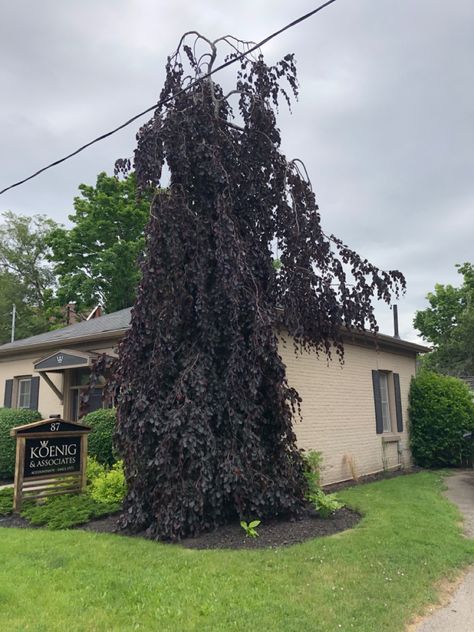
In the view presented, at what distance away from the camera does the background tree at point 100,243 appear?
2527cm

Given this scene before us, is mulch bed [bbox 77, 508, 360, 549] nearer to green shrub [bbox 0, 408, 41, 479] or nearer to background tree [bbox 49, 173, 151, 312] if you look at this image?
green shrub [bbox 0, 408, 41, 479]

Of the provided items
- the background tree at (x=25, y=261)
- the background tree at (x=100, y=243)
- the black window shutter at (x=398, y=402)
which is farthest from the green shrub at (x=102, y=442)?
the background tree at (x=25, y=261)

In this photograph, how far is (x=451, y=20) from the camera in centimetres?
622

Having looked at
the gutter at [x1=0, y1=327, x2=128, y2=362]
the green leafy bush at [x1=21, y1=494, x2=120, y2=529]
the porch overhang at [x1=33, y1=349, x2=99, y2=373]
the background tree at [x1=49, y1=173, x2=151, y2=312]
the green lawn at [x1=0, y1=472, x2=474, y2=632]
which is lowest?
the green lawn at [x1=0, y1=472, x2=474, y2=632]

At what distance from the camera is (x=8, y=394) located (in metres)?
14.1

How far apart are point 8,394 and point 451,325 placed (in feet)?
108

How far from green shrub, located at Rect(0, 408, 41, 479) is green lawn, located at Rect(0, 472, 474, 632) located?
18.2 feet

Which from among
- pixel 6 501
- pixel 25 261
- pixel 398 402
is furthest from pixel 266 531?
pixel 25 261

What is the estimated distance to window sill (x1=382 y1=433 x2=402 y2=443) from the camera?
12.8 meters

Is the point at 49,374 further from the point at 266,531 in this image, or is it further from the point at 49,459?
the point at 266,531

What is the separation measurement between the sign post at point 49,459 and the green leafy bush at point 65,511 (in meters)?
0.24

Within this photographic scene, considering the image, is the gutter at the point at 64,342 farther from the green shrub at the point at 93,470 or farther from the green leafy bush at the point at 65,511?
the green leafy bush at the point at 65,511

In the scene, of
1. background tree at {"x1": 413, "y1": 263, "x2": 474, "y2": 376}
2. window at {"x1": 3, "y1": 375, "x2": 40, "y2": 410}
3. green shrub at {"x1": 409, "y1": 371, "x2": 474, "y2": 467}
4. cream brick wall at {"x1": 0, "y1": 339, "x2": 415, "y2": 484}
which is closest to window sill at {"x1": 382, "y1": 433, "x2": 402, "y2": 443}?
cream brick wall at {"x1": 0, "y1": 339, "x2": 415, "y2": 484}

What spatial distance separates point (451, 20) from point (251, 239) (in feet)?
11.6
